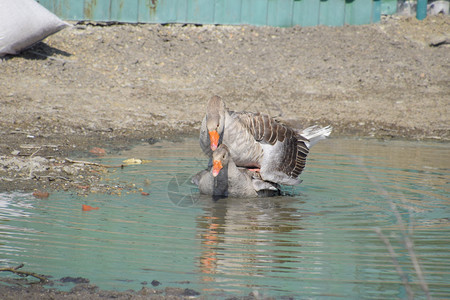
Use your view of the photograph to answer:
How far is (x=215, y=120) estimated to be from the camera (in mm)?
6504

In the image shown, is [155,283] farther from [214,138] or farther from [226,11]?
[226,11]

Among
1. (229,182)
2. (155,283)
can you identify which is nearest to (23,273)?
(155,283)

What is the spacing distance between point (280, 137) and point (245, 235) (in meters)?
2.14

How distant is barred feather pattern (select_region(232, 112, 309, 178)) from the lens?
712 centimetres

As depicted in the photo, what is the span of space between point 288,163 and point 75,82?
588 cm

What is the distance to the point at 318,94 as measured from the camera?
12695mm

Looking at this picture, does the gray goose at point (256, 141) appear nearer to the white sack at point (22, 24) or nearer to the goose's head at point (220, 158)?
the goose's head at point (220, 158)

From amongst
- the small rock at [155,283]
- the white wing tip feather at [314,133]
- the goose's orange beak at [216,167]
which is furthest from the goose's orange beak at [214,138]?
the small rock at [155,283]

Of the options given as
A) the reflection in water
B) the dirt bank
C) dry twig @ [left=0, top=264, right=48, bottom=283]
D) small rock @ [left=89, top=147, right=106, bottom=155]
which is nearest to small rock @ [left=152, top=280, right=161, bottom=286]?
the reflection in water

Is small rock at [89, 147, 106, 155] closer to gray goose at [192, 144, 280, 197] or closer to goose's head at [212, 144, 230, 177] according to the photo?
gray goose at [192, 144, 280, 197]

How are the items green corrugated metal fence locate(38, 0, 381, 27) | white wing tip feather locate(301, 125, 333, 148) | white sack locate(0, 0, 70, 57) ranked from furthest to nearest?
green corrugated metal fence locate(38, 0, 381, 27) → white sack locate(0, 0, 70, 57) → white wing tip feather locate(301, 125, 333, 148)

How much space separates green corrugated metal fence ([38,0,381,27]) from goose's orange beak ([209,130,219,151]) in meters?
8.57

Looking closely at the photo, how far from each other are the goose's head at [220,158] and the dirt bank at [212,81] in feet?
8.78

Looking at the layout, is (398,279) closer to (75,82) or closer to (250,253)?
(250,253)
